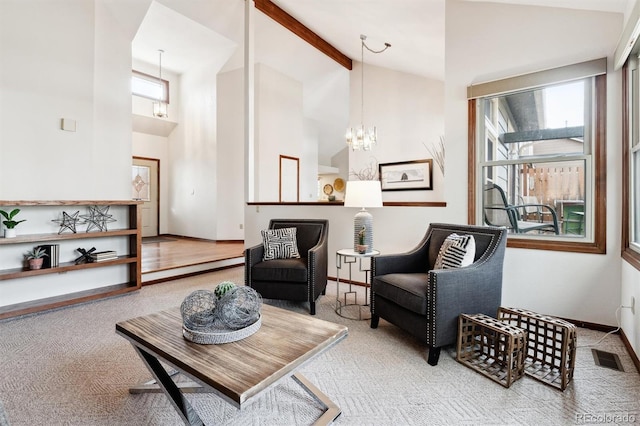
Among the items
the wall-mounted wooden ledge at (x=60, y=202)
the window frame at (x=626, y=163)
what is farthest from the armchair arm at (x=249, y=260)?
the window frame at (x=626, y=163)

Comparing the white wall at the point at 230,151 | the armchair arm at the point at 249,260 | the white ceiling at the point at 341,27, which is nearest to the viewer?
the armchair arm at the point at 249,260

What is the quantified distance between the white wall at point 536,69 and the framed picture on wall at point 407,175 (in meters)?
2.66

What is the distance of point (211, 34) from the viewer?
17.5 feet

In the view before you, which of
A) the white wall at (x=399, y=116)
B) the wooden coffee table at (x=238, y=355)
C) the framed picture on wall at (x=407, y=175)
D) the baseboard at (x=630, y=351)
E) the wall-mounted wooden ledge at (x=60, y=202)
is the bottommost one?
the baseboard at (x=630, y=351)

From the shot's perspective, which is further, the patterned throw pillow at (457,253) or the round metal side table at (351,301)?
the round metal side table at (351,301)

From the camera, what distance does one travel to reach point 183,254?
519cm

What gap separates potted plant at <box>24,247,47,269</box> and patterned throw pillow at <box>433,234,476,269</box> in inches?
142

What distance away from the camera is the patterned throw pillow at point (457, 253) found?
2270 millimetres

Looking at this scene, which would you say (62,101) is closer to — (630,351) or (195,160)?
(195,160)

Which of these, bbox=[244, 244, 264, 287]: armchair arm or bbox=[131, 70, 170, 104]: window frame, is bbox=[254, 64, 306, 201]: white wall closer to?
bbox=[131, 70, 170, 104]: window frame

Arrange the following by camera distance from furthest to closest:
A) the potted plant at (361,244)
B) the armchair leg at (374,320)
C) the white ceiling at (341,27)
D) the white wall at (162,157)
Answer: the white wall at (162,157) < the white ceiling at (341,27) < the potted plant at (361,244) < the armchair leg at (374,320)

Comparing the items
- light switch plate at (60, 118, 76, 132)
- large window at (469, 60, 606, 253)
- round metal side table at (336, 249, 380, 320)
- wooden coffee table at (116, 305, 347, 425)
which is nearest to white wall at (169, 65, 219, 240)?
light switch plate at (60, 118, 76, 132)

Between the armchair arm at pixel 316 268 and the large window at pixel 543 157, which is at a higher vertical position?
the large window at pixel 543 157

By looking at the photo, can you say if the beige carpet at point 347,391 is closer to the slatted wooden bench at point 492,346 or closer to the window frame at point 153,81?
the slatted wooden bench at point 492,346
